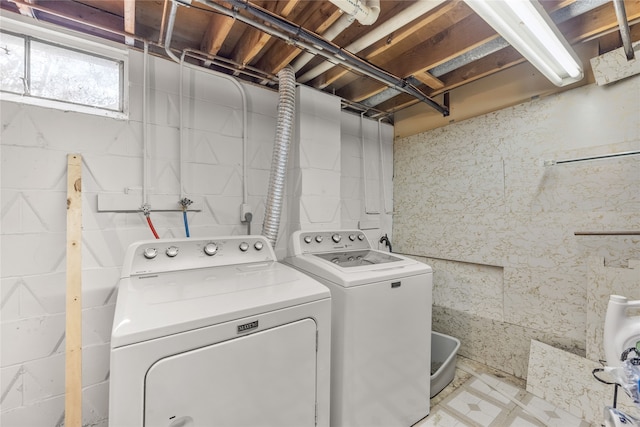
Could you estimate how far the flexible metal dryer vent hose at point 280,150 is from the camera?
6.45ft

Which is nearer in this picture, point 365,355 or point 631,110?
point 365,355

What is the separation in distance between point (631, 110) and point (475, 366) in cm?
221

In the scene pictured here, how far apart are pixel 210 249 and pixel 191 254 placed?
0.33 ft

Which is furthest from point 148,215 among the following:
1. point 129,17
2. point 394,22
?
point 394,22

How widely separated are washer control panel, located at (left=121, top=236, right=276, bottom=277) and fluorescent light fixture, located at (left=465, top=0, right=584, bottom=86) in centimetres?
164

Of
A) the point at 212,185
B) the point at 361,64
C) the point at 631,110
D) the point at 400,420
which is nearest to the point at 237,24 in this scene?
the point at 361,64

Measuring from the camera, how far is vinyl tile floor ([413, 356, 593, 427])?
5.74ft

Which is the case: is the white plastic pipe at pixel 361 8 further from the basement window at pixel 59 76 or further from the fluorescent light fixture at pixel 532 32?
the basement window at pixel 59 76

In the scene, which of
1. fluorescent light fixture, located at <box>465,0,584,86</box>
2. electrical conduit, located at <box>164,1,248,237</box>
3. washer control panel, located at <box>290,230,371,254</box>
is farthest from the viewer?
washer control panel, located at <box>290,230,371,254</box>

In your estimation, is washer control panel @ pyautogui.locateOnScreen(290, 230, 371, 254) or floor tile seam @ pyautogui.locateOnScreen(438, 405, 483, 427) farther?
washer control panel @ pyautogui.locateOnScreen(290, 230, 371, 254)

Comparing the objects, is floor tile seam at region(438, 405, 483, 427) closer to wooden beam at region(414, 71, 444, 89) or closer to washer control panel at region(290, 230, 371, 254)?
washer control panel at region(290, 230, 371, 254)

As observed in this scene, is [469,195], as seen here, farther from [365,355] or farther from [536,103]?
[365,355]

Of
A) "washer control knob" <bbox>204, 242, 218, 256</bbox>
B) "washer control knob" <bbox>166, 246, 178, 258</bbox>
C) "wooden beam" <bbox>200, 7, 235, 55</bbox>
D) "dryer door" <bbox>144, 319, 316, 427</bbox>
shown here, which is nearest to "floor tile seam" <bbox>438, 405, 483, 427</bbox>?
"dryer door" <bbox>144, 319, 316, 427</bbox>

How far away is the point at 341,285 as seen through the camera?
1.46 metres
